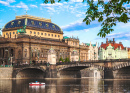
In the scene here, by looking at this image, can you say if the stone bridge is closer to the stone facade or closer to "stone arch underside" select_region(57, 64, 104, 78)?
"stone arch underside" select_region(57, 64, 104, 78)

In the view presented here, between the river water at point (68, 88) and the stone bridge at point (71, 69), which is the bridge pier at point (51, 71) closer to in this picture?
the stone bridge at point (71, 69)

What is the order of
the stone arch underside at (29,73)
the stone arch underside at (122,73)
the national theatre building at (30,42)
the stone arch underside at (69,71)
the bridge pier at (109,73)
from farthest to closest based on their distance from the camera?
1. the national theatre building at (30,42)
2. the stone arch underside at (29,73)
3. the stone arch underside at (69,71)
4. the stone arch underside at (122,73)
5. the bridge pier at (109,73)

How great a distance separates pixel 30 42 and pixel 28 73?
92.8 ft

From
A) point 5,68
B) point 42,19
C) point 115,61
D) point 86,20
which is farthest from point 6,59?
point 86,20

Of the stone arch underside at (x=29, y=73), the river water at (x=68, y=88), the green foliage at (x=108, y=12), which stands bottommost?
the river water at (x=68, y=88)

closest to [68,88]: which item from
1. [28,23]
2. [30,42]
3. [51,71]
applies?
[51,71]

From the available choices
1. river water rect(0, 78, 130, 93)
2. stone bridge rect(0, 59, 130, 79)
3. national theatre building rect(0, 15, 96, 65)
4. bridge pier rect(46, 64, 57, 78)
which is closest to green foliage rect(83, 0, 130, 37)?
river water rect(0, 78, 130, 93)

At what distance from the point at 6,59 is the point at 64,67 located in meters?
46.7

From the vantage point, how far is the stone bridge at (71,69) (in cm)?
12231

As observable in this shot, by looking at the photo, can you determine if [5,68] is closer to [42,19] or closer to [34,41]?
[34,41]

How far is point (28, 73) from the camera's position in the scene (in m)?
145

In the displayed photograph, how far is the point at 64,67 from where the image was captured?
13288cm

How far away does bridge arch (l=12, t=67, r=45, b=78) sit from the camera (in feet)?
460

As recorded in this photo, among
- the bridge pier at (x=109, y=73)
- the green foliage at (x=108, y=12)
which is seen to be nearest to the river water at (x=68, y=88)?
the bridge pier at (x=109, y=73)
